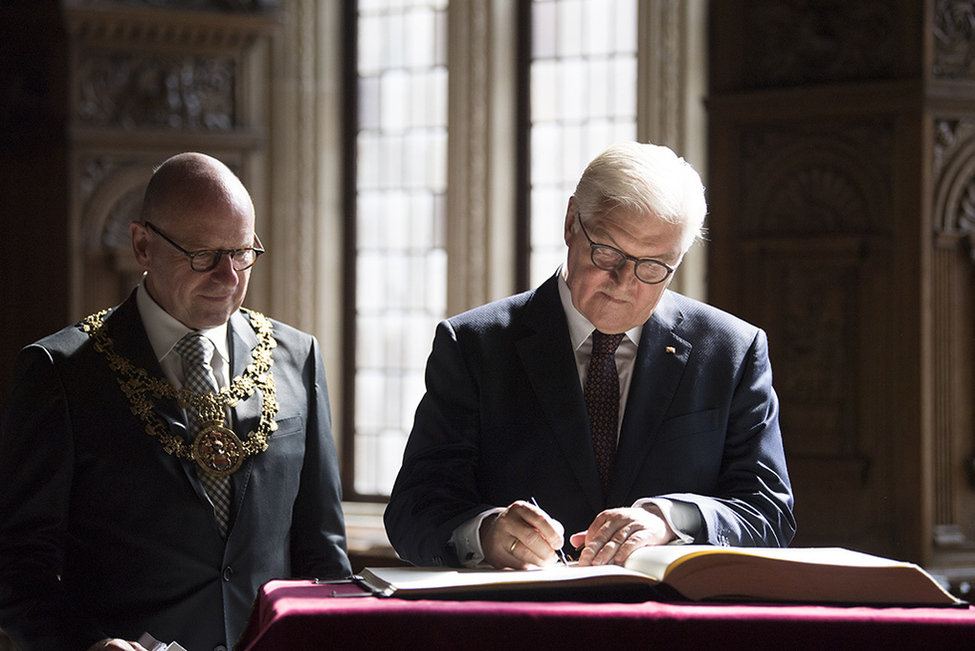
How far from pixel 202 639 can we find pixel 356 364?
4052mm

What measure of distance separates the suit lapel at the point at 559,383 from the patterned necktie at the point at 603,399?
0.13 ft

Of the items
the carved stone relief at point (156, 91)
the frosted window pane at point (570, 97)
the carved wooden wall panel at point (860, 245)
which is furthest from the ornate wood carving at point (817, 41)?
the carved stone relief at point (156, 91)

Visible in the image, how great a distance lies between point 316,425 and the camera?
226 cm

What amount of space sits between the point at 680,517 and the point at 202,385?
1026 millimetres

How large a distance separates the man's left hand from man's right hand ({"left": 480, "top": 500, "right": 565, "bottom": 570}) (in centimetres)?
5

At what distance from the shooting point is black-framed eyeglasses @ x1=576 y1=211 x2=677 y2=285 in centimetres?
192

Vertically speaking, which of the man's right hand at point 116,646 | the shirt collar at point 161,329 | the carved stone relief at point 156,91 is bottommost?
the man's right hand at point 116,646

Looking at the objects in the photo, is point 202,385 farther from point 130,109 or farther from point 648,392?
point 130,109

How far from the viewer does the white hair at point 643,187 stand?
1903 millimetres

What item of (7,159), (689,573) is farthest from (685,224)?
(7,159)

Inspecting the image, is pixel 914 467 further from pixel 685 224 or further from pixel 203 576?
pixel 203 576

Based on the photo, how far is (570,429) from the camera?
6.37 ft

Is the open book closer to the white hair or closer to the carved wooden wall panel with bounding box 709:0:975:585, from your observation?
the white hair

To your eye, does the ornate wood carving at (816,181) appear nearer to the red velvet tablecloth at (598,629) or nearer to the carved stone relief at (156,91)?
the carved stone relief at (156,91)
